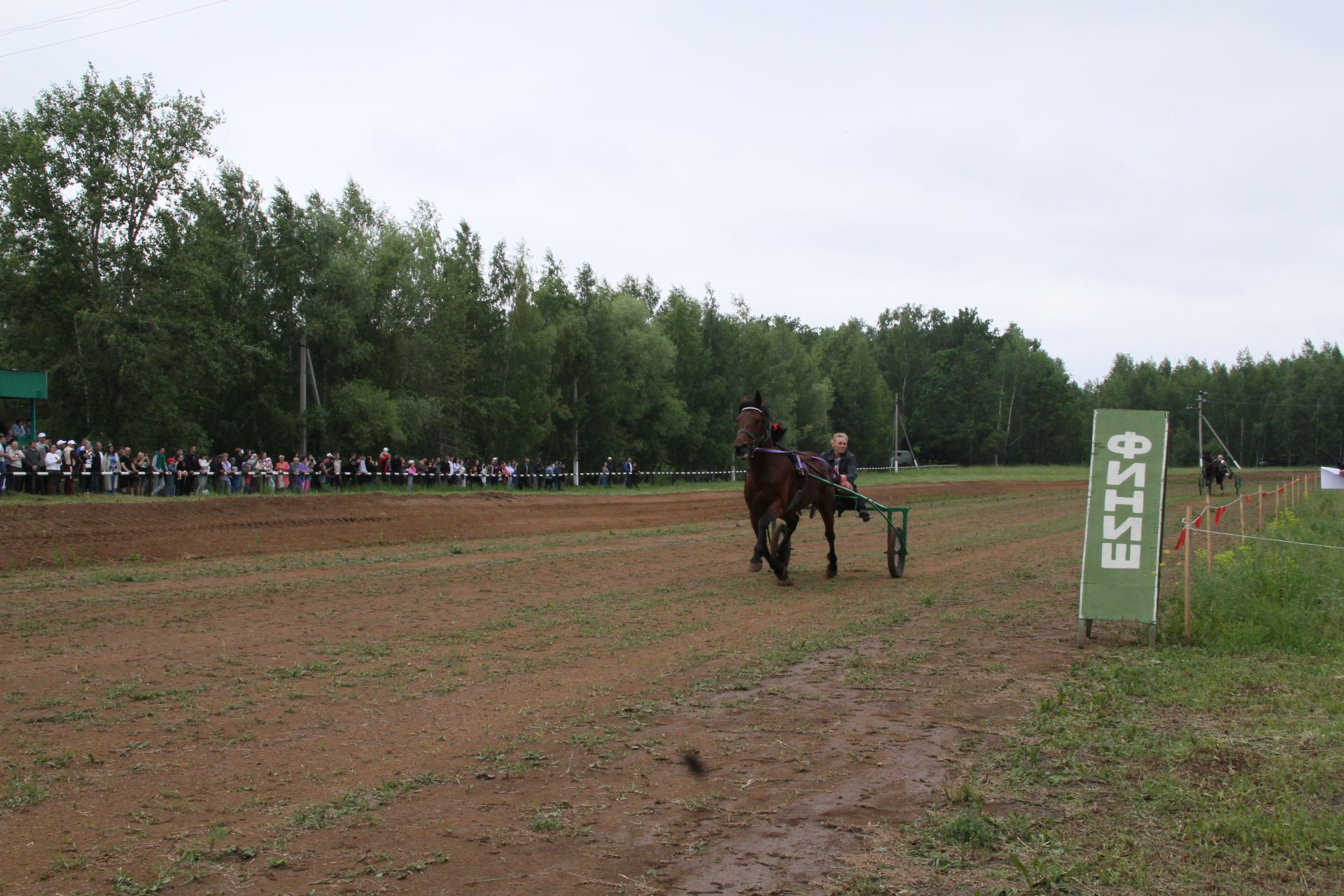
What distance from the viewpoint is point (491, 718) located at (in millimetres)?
7184

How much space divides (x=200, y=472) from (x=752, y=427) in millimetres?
A: 20794

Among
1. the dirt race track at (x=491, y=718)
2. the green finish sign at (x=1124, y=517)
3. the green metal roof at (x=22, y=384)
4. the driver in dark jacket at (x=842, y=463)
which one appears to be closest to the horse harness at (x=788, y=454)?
the dirt race track at (x=491, y=718)

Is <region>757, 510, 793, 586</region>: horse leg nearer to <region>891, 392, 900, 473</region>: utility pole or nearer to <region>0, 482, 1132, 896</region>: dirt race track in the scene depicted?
<region>0, 482, 1132, 896</region>: dirt race track

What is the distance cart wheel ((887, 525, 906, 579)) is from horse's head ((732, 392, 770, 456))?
271 centimetres

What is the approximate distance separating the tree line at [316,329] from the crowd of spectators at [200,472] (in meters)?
2.82

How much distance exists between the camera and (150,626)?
35.3 ft

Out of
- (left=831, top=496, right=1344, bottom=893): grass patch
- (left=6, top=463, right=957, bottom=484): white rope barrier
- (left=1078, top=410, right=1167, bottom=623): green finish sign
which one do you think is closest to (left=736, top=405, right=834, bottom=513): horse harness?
(left=1078, top=410, right=1167, bottom=623): green finish sign

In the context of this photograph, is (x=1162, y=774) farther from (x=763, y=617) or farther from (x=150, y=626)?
(x=150, y=626)

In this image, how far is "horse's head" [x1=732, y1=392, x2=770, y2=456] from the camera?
45.8ft

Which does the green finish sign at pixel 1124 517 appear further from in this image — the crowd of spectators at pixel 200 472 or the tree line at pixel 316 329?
the tree line at pixel 316 329

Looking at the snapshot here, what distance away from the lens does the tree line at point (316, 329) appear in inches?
1441

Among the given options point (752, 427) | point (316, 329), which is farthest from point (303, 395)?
point (752, 427)

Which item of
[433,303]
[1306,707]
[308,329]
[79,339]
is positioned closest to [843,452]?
[1306,707]

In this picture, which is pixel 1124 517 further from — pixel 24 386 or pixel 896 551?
pixel 24 386
